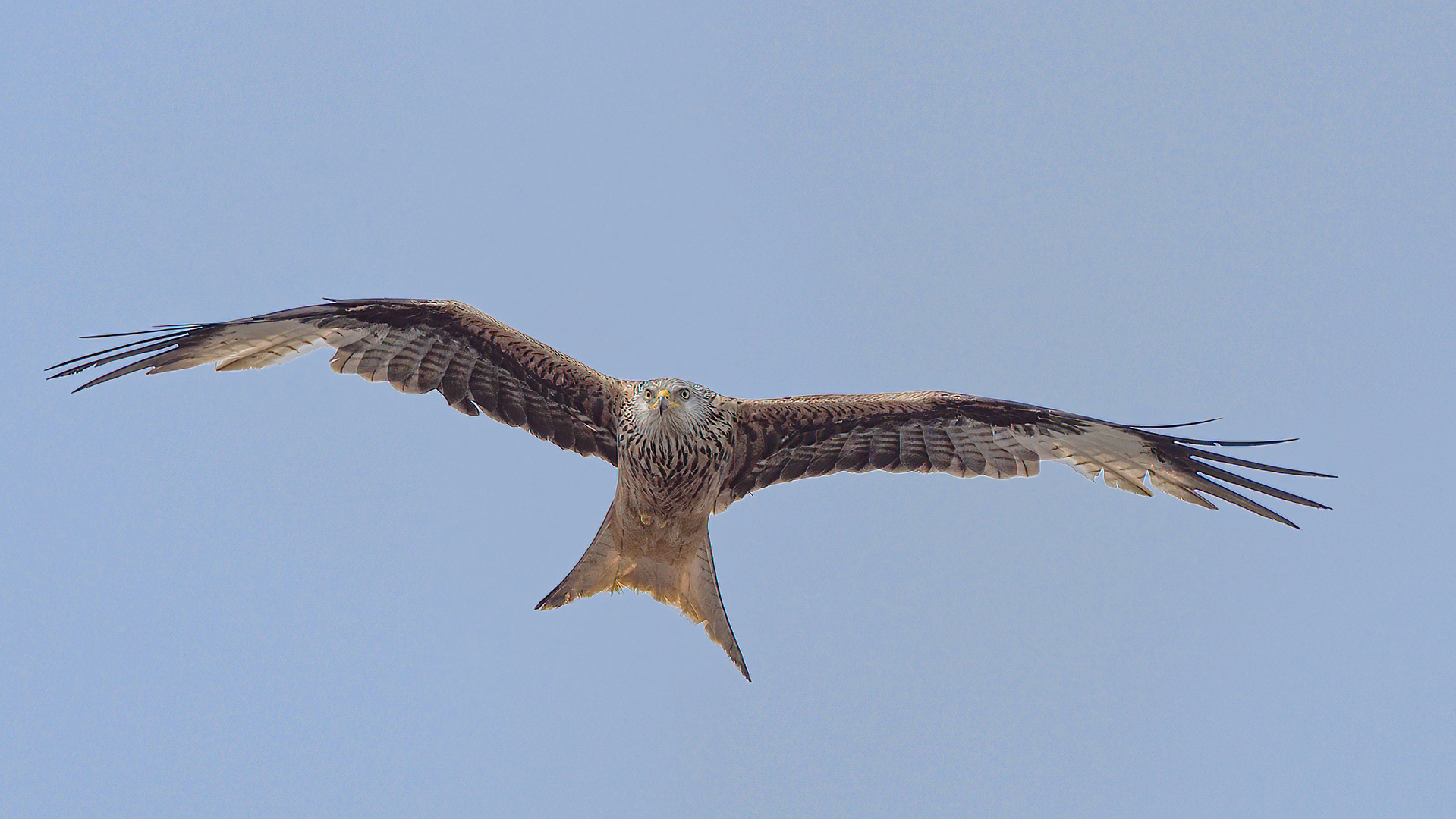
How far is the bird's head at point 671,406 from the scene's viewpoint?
8.88 m

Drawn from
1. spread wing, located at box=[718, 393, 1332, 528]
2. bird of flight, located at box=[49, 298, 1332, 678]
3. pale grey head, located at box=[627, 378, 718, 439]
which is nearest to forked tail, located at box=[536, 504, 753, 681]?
bird of flight, located at box=[49, 298, 1332, 678]

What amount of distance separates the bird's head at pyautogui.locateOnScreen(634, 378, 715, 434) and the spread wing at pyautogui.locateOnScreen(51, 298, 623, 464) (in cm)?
71

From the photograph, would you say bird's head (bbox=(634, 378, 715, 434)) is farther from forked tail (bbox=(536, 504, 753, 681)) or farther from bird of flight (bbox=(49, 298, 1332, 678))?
forked tail (bbox=(536, 504, 753, 681))

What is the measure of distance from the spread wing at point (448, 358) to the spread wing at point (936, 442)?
126 cm

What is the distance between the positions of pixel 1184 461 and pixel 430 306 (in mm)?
5978

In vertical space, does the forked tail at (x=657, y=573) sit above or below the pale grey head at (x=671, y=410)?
below

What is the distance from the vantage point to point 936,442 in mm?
10430

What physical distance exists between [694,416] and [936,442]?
244 cm

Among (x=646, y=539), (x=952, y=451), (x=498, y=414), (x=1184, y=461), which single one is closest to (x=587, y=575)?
(x=646, y=539)

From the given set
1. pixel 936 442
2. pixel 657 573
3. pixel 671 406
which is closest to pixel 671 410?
pixel 671 406

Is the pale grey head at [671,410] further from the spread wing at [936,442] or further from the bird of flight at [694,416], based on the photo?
the spread wing at [936,442]

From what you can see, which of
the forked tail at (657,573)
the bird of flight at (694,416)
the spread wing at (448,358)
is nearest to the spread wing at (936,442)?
the bird of flight at (694,416)

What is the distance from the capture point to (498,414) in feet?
33.1

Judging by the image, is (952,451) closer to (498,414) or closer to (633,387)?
(633,387)
